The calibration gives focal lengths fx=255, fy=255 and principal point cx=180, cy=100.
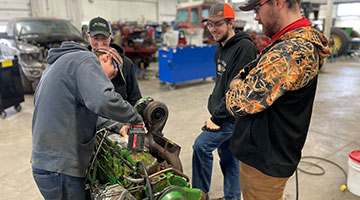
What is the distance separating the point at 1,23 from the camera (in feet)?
32.1

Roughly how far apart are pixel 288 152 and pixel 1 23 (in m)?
11.7

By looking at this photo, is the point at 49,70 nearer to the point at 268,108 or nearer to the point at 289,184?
the point at 268,108

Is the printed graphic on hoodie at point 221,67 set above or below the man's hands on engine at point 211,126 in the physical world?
above

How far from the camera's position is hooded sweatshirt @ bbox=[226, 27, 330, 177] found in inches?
39.9

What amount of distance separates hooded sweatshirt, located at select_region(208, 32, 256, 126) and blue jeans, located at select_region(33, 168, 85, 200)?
97 centimetres

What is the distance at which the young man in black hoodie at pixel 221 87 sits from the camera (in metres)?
1.75

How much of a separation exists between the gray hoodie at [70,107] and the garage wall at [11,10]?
10791 mm

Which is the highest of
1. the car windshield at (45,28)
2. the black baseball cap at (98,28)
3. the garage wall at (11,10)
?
the garage wall at (11,10)

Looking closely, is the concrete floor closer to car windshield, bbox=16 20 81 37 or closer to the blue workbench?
the blue workbench

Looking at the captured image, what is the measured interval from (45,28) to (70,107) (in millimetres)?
5633

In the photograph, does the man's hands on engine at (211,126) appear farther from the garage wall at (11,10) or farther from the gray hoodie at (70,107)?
the garage wall at (11,10)

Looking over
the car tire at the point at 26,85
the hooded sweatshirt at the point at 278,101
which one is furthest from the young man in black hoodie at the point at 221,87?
the car tire at the point at 26,85

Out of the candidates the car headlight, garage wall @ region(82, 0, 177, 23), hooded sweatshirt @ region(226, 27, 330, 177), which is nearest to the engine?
hooded sweatshirt @ region(226, 27, 330, 177)

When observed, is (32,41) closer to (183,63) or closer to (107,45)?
(183,63)
